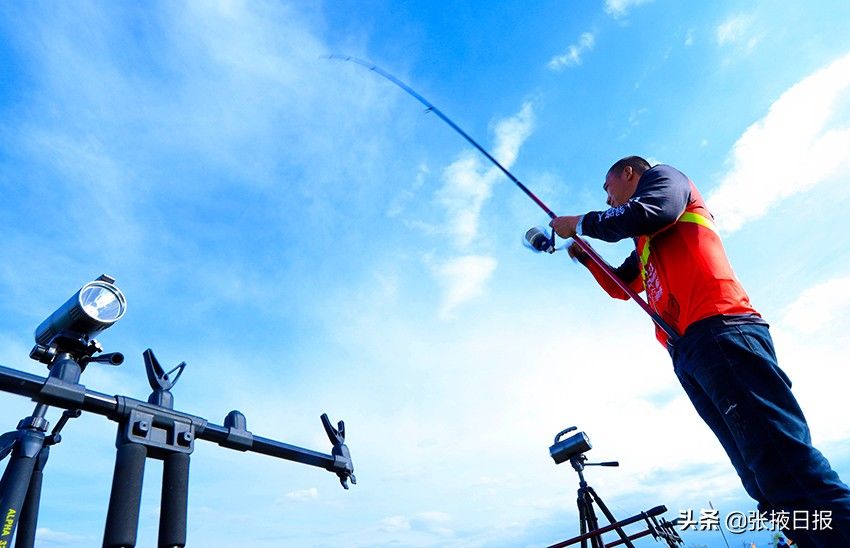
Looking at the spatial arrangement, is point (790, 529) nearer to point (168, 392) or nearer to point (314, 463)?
point (314, 463)

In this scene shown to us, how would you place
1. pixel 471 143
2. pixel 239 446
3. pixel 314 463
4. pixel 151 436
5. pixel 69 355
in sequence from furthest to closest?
pixel 471 143
pixel 314 463
pixel 239 446
pixel 69 355
pixel 151 436

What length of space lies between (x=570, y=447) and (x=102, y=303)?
300 centimetres

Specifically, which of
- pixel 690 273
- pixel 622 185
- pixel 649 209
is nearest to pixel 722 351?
pixel 690 273

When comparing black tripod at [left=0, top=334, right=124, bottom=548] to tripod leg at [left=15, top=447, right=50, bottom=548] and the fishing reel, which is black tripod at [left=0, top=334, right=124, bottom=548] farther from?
the fishing reel

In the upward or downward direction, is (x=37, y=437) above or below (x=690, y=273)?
below

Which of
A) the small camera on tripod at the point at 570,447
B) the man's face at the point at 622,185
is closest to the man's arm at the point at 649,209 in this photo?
the man's face at the point at 622,185

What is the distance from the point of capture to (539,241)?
13.8 ft

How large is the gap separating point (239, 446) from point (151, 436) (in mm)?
553

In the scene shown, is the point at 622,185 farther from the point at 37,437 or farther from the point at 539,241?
the point at 37,437

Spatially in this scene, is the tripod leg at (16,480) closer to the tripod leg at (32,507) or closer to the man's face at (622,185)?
the tripod leg at (32,507)

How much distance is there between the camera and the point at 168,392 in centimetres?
219

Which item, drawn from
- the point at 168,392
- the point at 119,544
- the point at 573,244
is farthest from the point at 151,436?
the point at 573,244

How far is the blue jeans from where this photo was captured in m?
2.14

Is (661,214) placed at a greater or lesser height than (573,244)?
lesser
